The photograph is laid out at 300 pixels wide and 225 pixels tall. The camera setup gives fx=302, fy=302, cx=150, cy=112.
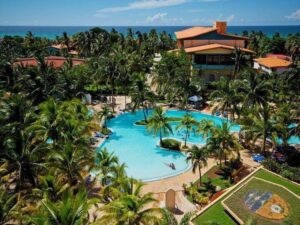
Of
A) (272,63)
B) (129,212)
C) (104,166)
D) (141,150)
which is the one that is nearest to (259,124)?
(141,150)

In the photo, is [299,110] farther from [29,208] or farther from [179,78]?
[29,208]

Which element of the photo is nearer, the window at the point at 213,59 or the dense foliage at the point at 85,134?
the dense foliage at the point at 85,134

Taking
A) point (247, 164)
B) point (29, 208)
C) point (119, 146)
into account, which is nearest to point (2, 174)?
point (29, 208)

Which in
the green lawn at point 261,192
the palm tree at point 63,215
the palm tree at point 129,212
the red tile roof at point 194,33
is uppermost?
the red tile roof at point 194,33

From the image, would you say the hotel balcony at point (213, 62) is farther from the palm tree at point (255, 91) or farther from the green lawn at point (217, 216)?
the green lawn at point (217, 216)

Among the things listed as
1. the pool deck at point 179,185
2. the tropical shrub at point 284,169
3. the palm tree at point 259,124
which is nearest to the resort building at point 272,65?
the palm tree at point 259,124

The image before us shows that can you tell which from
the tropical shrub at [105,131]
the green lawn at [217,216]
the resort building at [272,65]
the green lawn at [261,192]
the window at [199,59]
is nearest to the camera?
the green lawn at [261,192]

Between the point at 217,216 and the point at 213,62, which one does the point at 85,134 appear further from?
the point at 213,62

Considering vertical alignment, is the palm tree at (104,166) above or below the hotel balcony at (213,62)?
below
